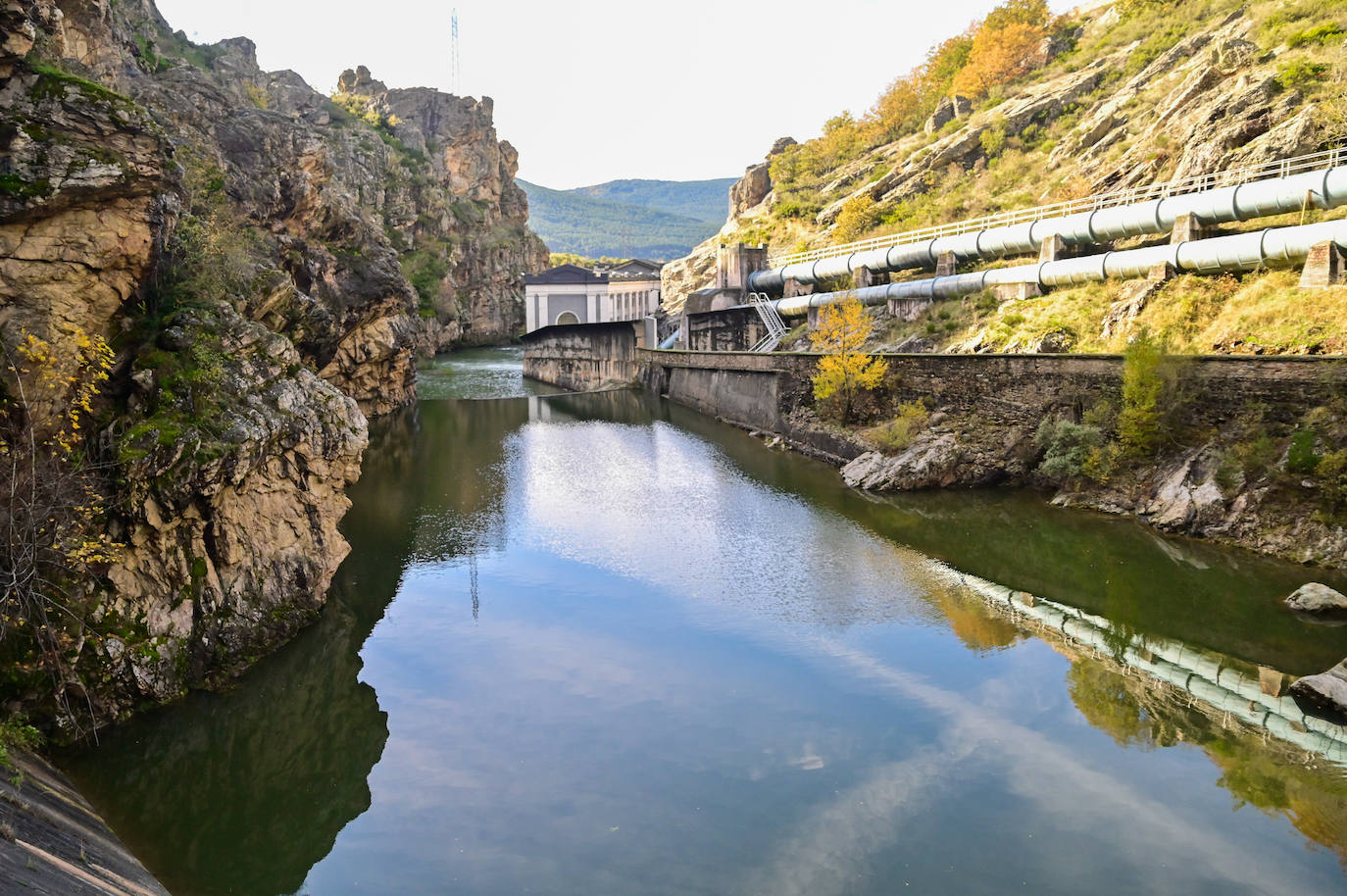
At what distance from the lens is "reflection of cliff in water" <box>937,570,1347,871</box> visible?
1063 centimetres

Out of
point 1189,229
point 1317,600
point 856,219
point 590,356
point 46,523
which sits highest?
point 856,219

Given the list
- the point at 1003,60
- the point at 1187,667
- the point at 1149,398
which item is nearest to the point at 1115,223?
the point at 1149,398

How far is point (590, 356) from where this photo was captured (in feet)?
203

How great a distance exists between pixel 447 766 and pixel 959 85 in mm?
77159

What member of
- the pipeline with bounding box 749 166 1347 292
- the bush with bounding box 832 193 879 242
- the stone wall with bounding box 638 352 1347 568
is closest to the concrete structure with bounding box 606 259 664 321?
the bush with bounding box 832 193 879 242

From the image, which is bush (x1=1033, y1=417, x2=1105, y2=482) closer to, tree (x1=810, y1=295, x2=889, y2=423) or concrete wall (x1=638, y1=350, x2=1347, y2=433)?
concrete wall (x1=638, y1=350, x2=1347, y2=433)

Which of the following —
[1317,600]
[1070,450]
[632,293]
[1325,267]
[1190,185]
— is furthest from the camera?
[632,293]

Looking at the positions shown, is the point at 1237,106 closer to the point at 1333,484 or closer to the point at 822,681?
the point at 1333,484

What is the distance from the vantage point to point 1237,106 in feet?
117

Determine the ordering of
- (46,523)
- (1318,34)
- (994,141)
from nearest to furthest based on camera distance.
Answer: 1. (46,523)
2. (1318,34)
3. (994,141)

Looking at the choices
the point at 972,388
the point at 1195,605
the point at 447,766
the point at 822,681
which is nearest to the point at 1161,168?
the point at 972,388

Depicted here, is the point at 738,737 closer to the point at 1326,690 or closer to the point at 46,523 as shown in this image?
the point at 1326,690

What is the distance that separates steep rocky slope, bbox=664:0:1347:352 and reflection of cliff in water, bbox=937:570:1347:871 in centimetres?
1158

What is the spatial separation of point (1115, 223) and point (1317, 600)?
2208 centimetres
